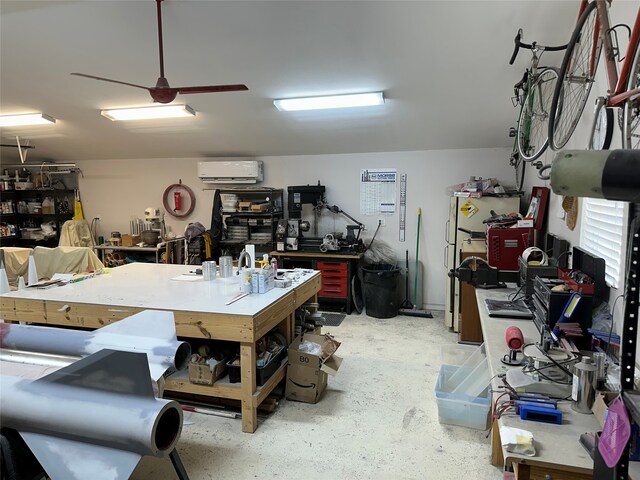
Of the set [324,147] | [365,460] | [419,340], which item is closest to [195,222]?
[324,147]

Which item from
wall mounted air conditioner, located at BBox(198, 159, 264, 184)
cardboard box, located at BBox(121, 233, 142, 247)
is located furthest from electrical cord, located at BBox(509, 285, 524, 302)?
cardboard box, located at BBox(121, 233, 142, 247)

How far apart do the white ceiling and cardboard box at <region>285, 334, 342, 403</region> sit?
92.6 inches

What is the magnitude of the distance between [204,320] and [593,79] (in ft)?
8.22

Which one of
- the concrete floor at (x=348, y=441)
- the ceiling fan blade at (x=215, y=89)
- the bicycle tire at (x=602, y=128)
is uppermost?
the ceiling fan blade at (x=215, y=89)

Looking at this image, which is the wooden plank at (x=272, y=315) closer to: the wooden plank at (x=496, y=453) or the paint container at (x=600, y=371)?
the wooden plank at (x=496, y=453)

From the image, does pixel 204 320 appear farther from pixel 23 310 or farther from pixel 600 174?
pixel 600 174

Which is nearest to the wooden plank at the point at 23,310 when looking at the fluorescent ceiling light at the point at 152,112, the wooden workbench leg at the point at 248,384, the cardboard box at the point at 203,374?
the cardboard box at the point at 203,374

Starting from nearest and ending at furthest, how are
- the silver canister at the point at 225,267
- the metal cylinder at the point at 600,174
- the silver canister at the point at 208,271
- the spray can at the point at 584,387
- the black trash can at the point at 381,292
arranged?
the metal cylinder at the point at 600,174 < the spray can at the point at 584,387 < the silver canister at the point at 208,271 < the silver canister at the point at 225,267 < the black trash can at the point at 381,292

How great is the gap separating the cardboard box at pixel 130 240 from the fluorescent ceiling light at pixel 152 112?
209 cm

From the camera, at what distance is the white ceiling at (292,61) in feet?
8.44

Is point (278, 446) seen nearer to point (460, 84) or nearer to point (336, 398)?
point (336, 398)

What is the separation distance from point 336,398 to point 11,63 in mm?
4165

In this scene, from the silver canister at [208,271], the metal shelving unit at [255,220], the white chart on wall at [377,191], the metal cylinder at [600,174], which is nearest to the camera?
the metal cylinder at [600,174]

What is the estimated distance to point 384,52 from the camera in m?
2.96
